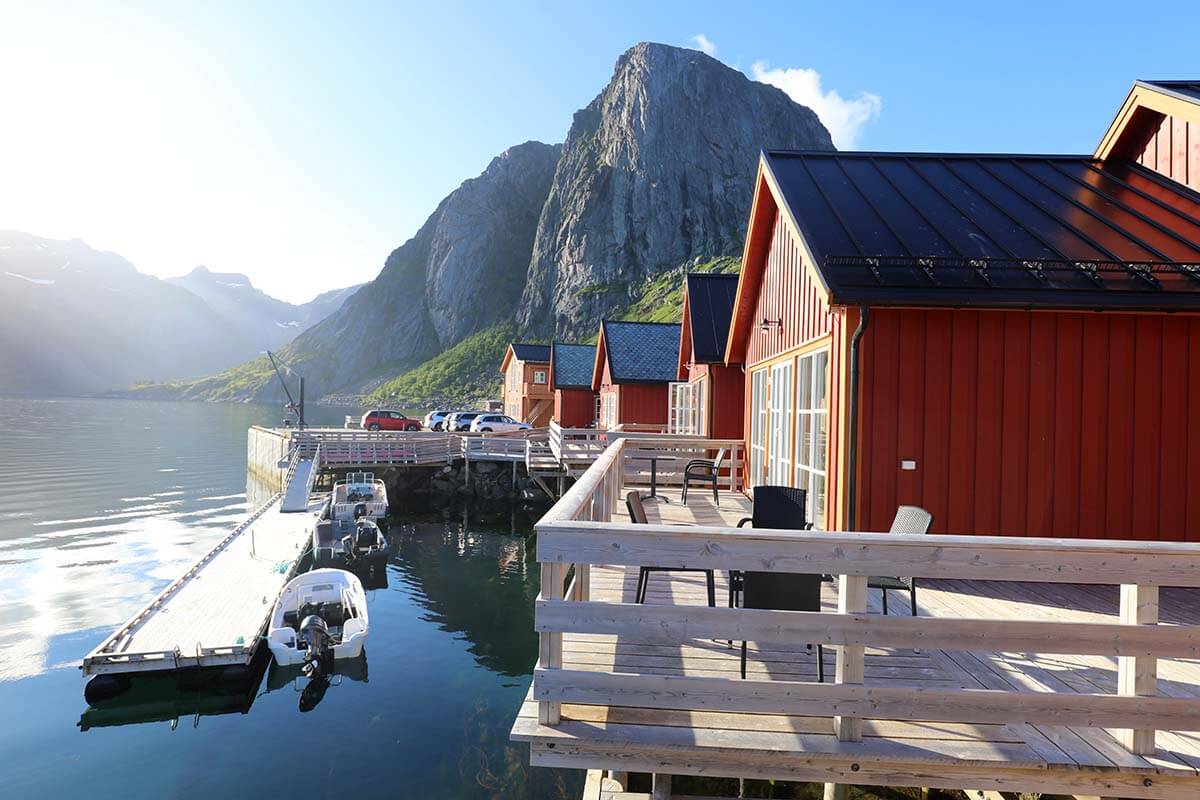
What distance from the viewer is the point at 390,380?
14038cm

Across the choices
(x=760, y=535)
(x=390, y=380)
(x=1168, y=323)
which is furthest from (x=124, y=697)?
(x=390, y=380)

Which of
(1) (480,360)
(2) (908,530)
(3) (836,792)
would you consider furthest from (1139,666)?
(1) (480,360)

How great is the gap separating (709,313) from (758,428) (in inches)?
326

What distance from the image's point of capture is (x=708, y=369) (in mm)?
18812

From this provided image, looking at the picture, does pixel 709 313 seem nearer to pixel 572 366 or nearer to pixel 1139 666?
pixel 1139 666

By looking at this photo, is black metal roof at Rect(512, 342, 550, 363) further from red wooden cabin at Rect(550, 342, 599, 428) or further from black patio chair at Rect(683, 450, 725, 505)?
black patio chair at Rect(683, 450, 725, 505)

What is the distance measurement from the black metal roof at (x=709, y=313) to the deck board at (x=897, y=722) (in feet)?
39.2

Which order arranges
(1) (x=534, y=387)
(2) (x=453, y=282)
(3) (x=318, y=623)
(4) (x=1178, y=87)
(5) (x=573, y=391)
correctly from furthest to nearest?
(2) (x=453, y=282), (1) (x=534, y=387), (5) (x=573, y=391), (3) (x=318, y=623), (4) (x=1178, y=87)

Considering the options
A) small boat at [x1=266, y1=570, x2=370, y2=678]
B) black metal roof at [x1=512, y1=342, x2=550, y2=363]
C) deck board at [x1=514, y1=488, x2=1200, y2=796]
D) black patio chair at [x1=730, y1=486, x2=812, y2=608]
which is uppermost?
black metal roof at [x1=512, y1=342, x2=550, y2=363]

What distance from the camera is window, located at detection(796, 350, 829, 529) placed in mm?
8977

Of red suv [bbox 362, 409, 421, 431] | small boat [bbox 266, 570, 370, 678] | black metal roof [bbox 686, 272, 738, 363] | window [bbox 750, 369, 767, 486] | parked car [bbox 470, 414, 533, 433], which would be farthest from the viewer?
red suv [bbox 362, 409, 421, 431]

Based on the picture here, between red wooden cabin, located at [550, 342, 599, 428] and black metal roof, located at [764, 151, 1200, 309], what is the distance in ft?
92.1

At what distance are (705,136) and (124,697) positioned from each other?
103905 millimetres

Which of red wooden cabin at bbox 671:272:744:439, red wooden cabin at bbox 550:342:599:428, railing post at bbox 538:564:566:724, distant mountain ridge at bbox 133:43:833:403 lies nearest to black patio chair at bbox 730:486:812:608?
railing post at bbox 538:564:566:724
